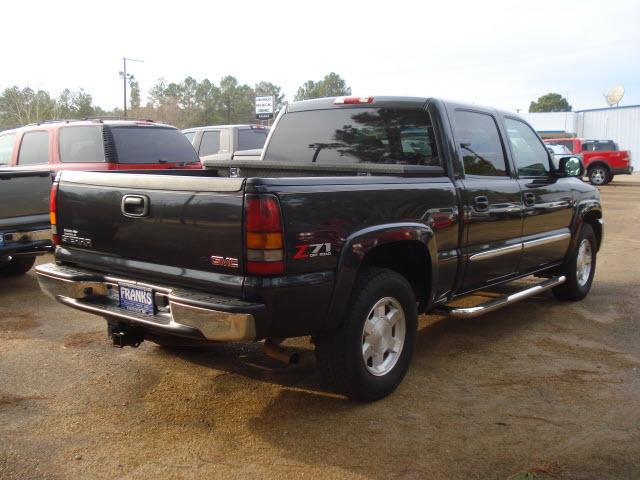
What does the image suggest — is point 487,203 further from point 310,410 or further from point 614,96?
point 614,96

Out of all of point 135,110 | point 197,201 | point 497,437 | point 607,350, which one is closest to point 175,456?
point 197,201

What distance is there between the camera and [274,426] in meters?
3.58

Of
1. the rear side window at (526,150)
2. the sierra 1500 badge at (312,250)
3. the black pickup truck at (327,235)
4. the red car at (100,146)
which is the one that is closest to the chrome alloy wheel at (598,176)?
the red car at (100,146)

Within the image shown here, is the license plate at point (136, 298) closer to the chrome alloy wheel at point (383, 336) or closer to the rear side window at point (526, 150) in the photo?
the chrome alloy wheel at point (383, 336)

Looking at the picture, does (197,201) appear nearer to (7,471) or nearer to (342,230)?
(342,230)

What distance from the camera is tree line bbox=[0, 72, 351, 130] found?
37062 millimetres

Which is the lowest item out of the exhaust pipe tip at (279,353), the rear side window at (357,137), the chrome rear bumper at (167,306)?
the exhaust pipe tip at (279,353)

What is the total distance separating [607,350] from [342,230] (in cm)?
272

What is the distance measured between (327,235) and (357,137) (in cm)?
161

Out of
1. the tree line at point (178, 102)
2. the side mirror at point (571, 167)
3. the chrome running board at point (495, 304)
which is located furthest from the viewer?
the tree line at point (178, 102)

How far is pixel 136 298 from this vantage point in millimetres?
3582

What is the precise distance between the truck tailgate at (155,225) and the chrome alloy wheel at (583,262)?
174 inches

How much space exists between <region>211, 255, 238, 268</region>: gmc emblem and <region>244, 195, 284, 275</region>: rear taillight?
0.09m

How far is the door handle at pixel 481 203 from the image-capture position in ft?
15.1
